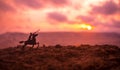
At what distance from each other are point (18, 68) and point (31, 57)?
4861mm

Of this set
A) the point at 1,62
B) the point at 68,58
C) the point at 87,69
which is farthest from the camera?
the point at 68,58

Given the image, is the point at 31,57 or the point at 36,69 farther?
the point at 31,57

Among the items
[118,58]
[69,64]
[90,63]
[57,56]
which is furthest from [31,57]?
[118,58]

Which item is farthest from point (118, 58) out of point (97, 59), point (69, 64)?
point (69, 64)

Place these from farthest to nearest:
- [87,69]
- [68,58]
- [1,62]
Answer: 1. [68,58]
2. [1,62]
3. [87,69]

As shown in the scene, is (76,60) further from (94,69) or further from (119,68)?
(119,68)

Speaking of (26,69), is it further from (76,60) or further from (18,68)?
(76,60)

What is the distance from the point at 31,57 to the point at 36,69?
17.7ft

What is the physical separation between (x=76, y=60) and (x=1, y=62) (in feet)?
35.9

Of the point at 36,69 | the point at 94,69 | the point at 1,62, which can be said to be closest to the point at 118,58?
the point at 94,69

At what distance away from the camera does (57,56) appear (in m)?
32.9

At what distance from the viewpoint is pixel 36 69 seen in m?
27.6

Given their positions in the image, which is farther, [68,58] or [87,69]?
[68,58]

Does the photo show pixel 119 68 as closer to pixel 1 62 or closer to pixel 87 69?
pixel 87 69
